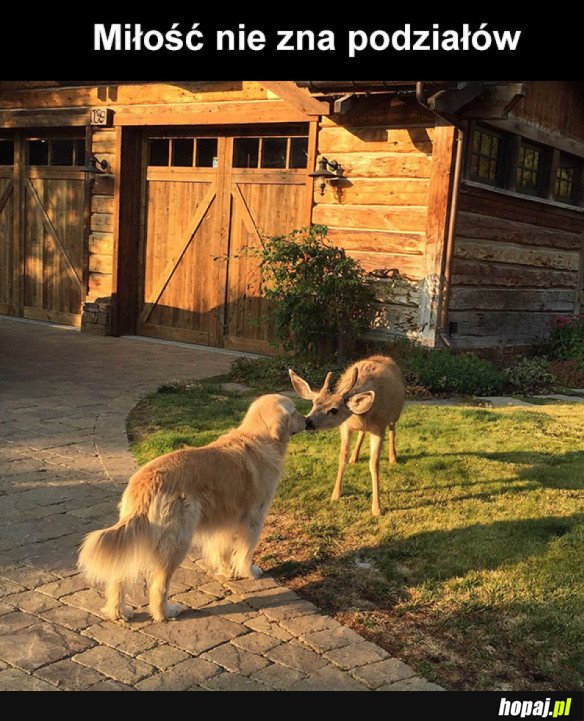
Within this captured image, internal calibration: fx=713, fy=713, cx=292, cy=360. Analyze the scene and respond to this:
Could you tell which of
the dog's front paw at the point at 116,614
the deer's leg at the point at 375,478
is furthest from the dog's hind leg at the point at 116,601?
the deer's leg at the point at 375,478

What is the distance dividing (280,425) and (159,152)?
31.1 feet

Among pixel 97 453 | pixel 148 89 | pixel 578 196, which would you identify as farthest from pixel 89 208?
pixel 578 196

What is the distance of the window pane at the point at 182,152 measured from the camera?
12.0 metres

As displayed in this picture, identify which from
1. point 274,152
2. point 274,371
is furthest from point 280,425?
point 274,152

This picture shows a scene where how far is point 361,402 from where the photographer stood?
4.56 meters

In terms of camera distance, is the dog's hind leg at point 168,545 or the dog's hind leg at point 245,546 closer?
the dog's hind leg at point 168,545

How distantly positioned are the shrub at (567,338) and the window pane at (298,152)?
5.08 m

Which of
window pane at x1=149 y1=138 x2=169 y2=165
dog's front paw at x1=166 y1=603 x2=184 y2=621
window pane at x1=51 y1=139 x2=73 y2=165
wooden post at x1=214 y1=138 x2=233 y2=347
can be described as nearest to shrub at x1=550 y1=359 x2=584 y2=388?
wooden post at x1=214 y1=138 x2=233 y2=347

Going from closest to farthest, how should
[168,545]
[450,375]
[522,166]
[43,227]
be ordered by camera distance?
[168,545] < [450,375] < [522,166] < [43,227]

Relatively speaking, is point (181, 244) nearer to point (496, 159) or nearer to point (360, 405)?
point (496, 159)

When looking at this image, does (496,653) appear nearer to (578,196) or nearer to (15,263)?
(578,196)

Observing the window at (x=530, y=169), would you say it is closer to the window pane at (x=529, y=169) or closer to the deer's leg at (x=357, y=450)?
the window pane at (x=529, y=169)

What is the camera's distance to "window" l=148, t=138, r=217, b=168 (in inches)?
462
